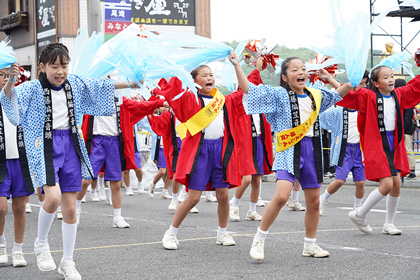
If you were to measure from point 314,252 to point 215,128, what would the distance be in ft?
5.27

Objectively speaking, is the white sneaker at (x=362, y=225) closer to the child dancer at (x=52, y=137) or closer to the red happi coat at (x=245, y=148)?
the red happi coat at (x=245, y=148)

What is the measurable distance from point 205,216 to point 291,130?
12.5 feet

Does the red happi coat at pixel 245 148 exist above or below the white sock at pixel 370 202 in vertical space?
above

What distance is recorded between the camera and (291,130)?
5738mm

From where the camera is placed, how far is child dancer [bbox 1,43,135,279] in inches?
197

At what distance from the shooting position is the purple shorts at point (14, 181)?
5656 mm

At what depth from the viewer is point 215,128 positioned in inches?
258

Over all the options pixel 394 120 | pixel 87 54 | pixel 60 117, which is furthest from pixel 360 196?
pixel 60 117

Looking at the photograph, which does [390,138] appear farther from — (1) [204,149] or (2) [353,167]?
(1) [204,149]

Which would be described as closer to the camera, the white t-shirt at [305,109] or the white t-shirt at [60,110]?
the white t-shirt at [60,110]

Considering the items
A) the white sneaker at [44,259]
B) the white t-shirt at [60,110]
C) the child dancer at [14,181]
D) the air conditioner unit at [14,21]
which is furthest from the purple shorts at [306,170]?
the air conditioner unit at [14,21]

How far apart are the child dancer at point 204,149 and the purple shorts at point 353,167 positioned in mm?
2677

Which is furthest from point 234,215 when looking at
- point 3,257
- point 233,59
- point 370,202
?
point 3,257

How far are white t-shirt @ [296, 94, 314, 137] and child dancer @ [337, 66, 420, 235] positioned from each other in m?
1.06
